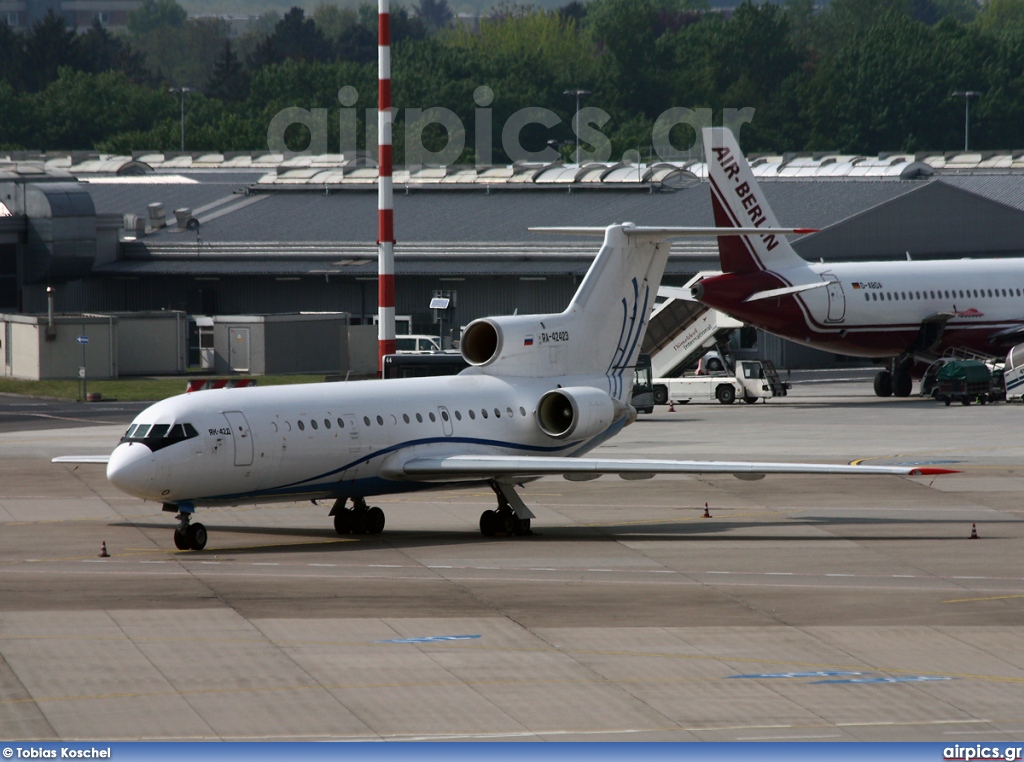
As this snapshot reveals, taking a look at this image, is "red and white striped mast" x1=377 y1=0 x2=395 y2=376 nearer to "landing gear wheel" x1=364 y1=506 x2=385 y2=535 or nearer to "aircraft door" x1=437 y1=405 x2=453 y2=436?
"aircraft door" x1=437 y1=405 x2=453 y2=436

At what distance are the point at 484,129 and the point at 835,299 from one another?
131600 mm

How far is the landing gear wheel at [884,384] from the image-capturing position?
224ft

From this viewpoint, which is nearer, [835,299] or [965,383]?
[965,383]

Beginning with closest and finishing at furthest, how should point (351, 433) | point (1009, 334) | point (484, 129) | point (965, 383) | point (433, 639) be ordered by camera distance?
point (433, 639) → point (351, 433) → point (965, 383) → point (1009, 334) → point (484, 129)

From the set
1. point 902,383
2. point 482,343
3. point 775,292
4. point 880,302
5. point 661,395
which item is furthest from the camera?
point 902,383

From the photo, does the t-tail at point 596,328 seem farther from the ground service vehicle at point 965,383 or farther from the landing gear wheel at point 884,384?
the landing gear wheel at point 884,384

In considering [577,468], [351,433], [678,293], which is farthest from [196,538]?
[678,293]

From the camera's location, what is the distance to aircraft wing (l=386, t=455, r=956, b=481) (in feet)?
107

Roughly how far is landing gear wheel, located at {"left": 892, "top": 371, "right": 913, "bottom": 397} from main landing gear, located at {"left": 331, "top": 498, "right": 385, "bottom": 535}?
122 feet

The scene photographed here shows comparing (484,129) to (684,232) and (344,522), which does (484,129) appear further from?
(344,522)

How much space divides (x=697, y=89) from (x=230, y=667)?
183 m

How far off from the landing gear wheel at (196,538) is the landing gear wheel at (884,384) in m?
41.0

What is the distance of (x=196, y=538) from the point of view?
108 feet

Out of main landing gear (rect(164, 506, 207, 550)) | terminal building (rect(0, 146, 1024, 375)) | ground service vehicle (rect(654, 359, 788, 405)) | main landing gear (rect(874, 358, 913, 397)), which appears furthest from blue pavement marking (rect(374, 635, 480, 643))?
terminal building (rect(0, 146, 1024, 375))
